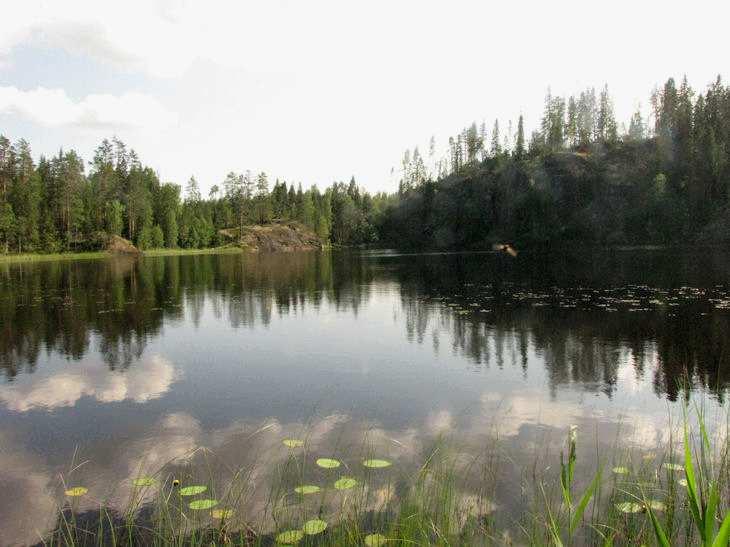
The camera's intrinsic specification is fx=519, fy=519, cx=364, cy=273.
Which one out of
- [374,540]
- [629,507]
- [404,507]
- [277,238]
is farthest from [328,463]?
[277,238]

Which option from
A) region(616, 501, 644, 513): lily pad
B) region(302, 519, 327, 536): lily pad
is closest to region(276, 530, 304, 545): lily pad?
region(302, 519, 327, 536): lily pad

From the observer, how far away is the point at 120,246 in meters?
121

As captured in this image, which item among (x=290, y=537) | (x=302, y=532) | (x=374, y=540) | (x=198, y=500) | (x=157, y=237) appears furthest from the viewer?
(x=157, y=237)

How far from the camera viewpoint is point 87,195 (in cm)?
12656

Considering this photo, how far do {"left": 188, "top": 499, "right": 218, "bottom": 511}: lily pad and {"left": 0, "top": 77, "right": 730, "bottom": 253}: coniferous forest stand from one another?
374 feet

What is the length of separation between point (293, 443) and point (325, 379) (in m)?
6.08

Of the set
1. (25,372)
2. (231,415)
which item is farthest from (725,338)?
(25,372)

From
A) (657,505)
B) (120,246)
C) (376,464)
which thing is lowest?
(376,464)

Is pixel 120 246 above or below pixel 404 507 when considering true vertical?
above

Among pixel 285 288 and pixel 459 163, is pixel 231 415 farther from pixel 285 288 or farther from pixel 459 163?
pixel 459 163

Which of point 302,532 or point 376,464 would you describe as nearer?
point 302,532

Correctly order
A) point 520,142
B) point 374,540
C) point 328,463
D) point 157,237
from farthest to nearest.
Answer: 1. point 520,142
2. point 157,237
3. point 328,463
4. point 374,540

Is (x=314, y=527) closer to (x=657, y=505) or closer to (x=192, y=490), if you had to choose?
(x=192, y=490)

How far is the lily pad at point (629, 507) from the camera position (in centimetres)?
715
